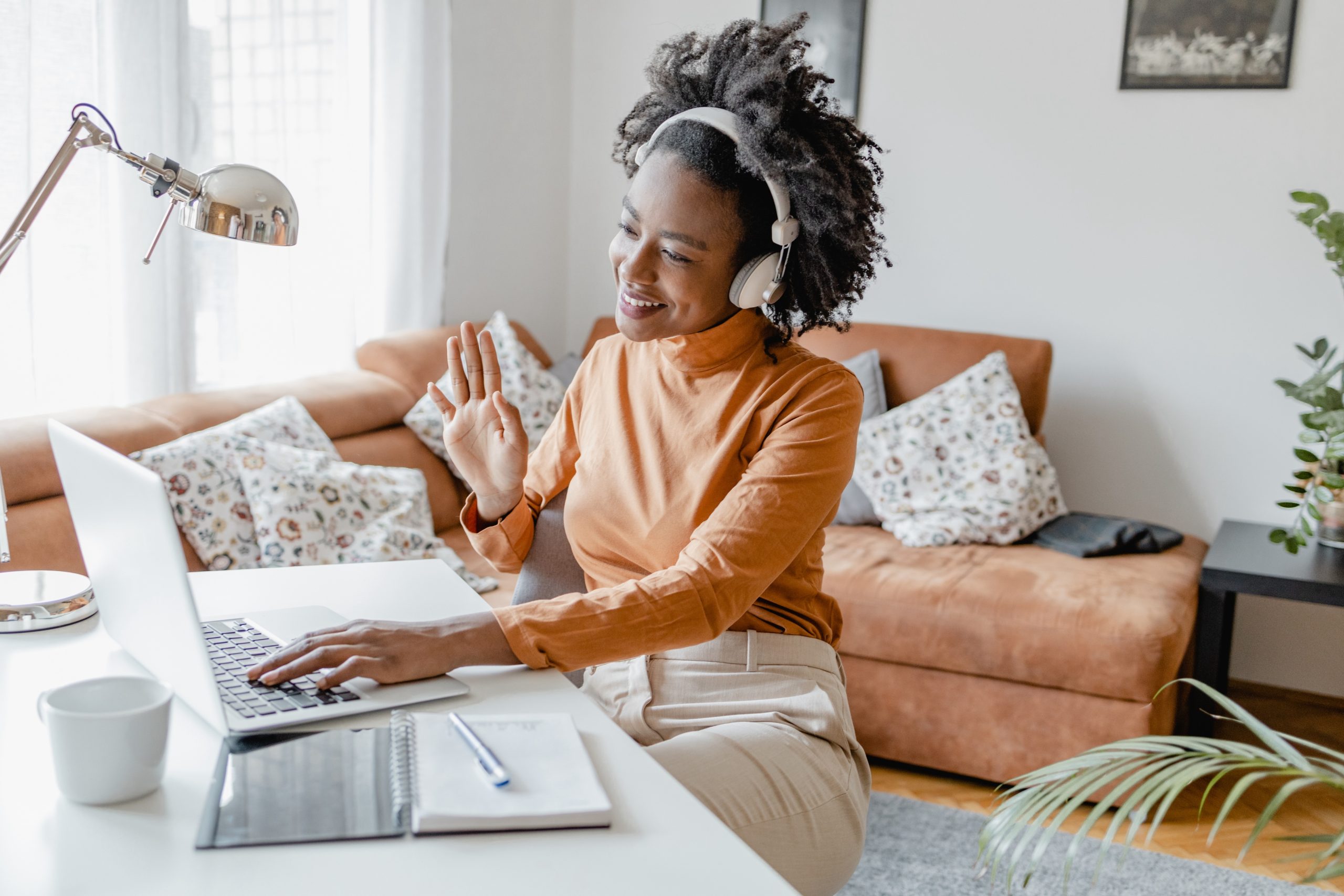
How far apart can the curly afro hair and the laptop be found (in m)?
0.68

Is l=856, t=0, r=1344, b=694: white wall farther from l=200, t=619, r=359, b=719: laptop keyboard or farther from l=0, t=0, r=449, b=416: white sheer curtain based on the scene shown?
l=200, t=619, r=359, b=719: laptop keyboard

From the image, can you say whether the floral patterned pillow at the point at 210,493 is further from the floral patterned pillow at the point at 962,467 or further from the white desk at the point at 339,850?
the floral patterned pillow at the point at 962,467

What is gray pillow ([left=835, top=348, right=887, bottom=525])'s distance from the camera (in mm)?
3047

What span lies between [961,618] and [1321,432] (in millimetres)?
1047

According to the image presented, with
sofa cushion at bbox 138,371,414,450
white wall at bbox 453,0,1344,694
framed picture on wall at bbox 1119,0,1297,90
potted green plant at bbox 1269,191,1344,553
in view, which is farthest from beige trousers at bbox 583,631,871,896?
framed picture on wall at bbox 1119,0,1297,90

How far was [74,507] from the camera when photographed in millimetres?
1108

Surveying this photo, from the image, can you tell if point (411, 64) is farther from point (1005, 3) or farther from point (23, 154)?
point (1005, 3)

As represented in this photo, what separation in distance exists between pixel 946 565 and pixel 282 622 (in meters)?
1.79

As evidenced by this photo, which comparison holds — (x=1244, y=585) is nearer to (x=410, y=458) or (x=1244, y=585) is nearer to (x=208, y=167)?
(x=410, y=458)

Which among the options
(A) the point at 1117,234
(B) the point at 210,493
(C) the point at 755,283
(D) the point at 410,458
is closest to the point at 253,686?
(C) the point at 755,283

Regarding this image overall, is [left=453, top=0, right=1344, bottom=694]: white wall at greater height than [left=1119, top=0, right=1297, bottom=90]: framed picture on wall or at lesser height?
lesser

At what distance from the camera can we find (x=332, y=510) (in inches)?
94.7

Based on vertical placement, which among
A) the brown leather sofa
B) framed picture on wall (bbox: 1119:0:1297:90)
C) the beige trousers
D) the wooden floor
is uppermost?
framed picture on wall (bbox: 1119:0:1297:90)

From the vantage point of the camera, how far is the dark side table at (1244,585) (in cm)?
247
